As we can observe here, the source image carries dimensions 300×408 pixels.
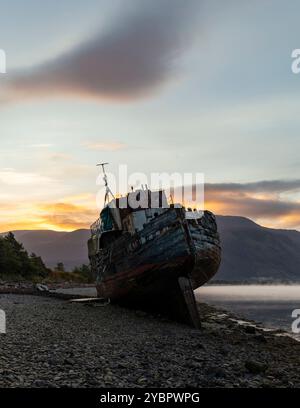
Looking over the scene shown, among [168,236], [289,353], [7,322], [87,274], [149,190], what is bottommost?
[87,274]

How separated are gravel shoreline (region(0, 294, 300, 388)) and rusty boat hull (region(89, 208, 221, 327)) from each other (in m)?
4.33

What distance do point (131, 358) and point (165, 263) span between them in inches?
526

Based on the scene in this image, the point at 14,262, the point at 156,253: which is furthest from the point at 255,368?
the point at 14,262

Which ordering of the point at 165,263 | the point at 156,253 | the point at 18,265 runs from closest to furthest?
the point at 165,263 → the point at 156,253 → the point at 18,265

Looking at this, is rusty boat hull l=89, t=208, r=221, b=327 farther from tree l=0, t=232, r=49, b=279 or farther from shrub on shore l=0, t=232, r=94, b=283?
tree l=0, t=232, r=49, b=279

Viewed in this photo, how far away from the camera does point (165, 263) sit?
89.5 feet

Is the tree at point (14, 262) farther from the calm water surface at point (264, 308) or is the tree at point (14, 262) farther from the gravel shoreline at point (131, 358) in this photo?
the gravel shoreline at point (131, 358)

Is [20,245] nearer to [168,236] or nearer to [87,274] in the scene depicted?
[87,274]

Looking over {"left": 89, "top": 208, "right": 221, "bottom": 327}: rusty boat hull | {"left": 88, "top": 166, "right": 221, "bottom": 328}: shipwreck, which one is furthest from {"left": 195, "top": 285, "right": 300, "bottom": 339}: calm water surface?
{"left": 89, "top": 208, "right": 221, "bottom": 327}: rusty boat hull

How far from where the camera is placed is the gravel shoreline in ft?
36.8

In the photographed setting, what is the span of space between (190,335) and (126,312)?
9.32 m

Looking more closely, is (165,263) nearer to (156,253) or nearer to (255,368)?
(156,253)
